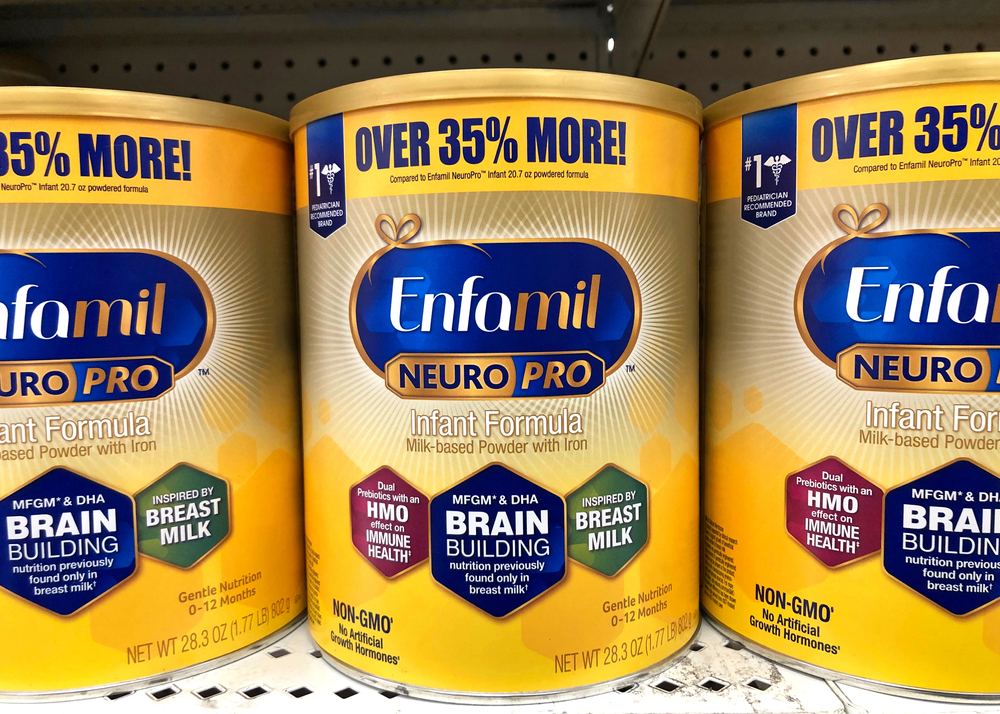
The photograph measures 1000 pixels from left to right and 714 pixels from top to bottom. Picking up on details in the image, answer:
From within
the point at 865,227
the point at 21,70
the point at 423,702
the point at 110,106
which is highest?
the point at 21,70

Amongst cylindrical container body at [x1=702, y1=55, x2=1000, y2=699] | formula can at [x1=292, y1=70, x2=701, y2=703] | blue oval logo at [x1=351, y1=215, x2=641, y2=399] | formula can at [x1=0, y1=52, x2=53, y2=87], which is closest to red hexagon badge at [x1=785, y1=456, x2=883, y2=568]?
cylindrical container body at [x1=702, y1=55, x2=1000, y2=699]

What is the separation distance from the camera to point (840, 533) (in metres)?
0.73

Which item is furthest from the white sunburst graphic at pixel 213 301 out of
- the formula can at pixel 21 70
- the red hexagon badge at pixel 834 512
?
the red hexagon badge at pixel 834 512

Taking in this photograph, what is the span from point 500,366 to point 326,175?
0.27 metres

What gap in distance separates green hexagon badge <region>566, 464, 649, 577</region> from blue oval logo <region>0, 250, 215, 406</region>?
0.44m

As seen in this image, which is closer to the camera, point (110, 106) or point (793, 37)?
point (110, 106)

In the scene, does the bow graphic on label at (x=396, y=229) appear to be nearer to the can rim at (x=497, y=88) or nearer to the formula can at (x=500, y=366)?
the formula can at (x=500, y=366)

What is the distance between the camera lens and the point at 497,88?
2.22 ft

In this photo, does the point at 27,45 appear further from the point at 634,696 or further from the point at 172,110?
the point at 634,696

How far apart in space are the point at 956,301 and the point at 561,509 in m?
0.41

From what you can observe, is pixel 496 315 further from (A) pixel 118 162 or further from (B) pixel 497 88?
(A) pixel 118 162

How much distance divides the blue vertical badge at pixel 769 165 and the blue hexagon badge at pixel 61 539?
702 mm

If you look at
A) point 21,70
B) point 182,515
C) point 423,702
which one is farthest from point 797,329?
point 21,70

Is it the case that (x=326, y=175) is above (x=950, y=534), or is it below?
above
